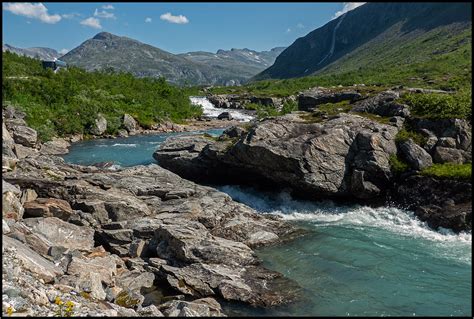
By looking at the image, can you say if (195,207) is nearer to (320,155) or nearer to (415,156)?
(320,155)

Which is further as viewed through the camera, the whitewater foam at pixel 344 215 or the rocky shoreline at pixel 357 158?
the rocky shoreline at pixel 357 158

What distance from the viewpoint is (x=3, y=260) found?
15.1m

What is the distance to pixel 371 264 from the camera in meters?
22.8

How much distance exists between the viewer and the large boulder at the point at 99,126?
2680 inches

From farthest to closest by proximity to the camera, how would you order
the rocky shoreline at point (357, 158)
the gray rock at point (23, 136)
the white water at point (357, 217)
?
1. the gray rock at point (23, 136)
2. the rocky shoreline at point (357, 158)
3. the white water at point (357, 217)

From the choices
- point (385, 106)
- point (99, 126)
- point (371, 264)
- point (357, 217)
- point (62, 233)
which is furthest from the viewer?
point (99, 126)

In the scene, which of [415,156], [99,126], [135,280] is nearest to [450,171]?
[415,156]

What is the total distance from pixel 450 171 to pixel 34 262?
26.6m

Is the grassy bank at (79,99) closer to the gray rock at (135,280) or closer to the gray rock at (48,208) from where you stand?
the gray rock at (48,208)

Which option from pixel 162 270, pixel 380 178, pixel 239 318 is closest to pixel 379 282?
pixel 239 318

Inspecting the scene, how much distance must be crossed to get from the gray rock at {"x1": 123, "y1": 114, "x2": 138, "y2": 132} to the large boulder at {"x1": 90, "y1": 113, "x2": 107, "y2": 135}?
3.60 meters

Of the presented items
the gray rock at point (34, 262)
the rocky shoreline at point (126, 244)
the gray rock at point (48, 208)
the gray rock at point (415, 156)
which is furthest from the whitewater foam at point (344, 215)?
the gray rock at point (34, 262)

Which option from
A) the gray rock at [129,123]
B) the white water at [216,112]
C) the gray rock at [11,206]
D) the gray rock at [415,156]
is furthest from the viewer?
the white water at [216,112]

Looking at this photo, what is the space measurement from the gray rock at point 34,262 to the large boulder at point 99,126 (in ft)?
173
